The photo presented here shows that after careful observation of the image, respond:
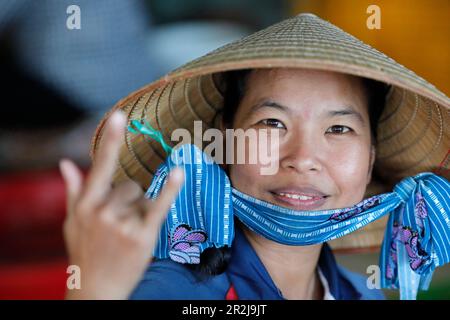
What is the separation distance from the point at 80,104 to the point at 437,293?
1.99 m

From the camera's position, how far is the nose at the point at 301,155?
4.27ft

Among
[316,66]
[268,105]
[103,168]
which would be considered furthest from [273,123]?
[103,168]

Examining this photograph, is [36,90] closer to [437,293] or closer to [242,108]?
[242,108]

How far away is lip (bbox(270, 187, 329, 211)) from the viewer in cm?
132

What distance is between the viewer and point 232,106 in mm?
1534

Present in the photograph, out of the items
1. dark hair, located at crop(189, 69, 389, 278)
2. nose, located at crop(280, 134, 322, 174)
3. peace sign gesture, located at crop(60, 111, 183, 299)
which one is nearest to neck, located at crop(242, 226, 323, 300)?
dark hair, located at crop(189, 69, 389, 278)

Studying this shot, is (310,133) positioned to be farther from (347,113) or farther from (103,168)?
(103,168)

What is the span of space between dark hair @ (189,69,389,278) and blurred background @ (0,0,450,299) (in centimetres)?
133

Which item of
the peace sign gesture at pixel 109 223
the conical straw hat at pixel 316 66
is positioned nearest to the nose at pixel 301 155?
the conical straw hat at pixel 316 66

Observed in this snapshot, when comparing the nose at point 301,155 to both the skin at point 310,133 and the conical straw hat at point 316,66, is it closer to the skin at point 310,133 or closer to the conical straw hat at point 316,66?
the skin at point 310,133

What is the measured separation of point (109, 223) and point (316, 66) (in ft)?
1.64

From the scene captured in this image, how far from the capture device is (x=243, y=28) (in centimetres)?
344

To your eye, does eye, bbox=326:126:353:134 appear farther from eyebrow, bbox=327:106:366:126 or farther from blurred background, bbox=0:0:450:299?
blurred background, bbox=0:0:450:299

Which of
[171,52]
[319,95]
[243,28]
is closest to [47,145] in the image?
[171,52]
